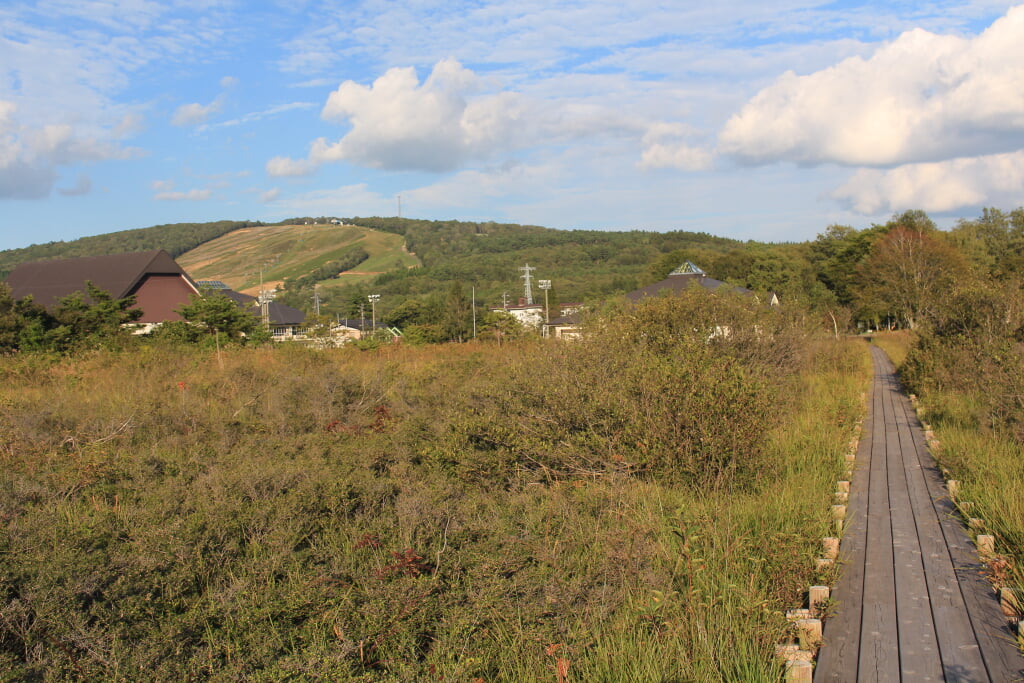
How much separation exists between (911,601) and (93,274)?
134 ft

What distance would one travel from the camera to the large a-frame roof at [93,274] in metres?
35.6

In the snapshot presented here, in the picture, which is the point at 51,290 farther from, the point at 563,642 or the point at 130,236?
the point at 130,236

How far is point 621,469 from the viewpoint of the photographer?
671 centimetres

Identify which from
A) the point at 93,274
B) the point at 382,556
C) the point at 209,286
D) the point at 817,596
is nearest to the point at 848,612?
the point at 817,596

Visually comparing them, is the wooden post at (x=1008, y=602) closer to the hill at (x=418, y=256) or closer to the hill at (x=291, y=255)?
the hill at (x=418, y=256)

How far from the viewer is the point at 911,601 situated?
4.65 m

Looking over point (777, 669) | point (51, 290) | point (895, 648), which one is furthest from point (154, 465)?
point (51, 290)

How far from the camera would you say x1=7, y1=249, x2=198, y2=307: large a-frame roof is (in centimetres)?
3559

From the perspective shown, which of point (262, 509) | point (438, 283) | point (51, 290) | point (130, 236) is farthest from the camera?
point (130, 236)

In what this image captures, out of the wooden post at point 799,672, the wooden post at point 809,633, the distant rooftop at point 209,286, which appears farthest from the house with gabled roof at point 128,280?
the wooden post at point 799,672

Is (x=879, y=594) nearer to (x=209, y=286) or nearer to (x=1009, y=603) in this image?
(x=1009, y=603)

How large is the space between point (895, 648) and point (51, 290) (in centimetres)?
4115

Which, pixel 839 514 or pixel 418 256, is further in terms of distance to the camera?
pixel 418 256

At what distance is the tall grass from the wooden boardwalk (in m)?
0.34
